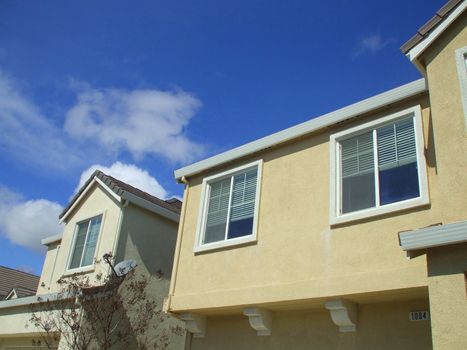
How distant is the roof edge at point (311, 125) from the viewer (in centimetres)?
→ 910

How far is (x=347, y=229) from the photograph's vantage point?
29.3 feet

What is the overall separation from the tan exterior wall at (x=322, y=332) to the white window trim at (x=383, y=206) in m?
1.63

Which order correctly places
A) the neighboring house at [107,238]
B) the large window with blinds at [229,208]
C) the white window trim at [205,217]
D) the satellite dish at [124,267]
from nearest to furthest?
the white window trim at [205,217] → the large window with blinds at [229,208] → the satellite dish at [124,267] → the neighboring house at [107,238]

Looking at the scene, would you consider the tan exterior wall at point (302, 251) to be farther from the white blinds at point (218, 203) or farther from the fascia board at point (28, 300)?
the fascia board at point (28, 300)

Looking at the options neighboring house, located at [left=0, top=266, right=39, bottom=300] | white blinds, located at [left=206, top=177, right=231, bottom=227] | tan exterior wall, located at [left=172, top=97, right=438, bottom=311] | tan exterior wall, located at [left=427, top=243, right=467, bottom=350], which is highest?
neighboring house, located at [left=0, top=266, right=39, bottom=300]

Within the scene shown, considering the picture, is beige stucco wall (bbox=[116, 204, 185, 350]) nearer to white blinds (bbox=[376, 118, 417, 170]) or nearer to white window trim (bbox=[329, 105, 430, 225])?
white window trim (bbox=[329, 105, 430, 225])

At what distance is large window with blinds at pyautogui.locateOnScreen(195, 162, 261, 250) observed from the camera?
36.7ft

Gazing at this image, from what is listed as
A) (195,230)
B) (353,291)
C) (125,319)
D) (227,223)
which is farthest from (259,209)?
(125,319)

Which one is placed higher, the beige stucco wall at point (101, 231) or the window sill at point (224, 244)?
the beige stucco wall at point (101, 231)

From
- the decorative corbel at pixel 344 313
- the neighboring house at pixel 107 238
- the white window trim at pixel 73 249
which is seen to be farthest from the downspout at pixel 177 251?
the decorative corbel at pixel 344 313

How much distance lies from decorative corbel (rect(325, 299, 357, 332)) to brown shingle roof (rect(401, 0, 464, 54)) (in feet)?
15.0

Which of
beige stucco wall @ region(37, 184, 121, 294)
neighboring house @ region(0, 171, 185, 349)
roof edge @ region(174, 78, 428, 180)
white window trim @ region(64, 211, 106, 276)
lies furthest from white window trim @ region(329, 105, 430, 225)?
white window trim @ region(64, 211, 106, 276)

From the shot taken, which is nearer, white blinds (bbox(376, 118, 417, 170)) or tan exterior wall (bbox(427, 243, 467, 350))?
tan exterior wall (bbox(427, 243, 467, 350))

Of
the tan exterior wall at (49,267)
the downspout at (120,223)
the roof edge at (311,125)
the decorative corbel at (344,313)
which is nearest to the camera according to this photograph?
the decorative corbel at (344,313)
